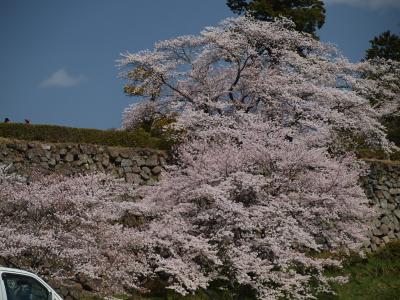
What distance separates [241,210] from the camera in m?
16.6

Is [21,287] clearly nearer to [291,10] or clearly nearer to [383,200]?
[383,200]

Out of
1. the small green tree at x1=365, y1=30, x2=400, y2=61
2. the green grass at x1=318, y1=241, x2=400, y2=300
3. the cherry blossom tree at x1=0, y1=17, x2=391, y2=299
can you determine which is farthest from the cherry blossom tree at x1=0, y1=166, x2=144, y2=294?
the small green tree at x1=365, y1=30, x2=400, y2=61

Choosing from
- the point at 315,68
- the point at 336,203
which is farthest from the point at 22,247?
the point at 315,68

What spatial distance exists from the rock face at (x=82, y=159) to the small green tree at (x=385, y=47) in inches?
932

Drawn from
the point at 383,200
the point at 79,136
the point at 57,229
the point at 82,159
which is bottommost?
the point at 57,229

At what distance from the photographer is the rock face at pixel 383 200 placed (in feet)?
86.6

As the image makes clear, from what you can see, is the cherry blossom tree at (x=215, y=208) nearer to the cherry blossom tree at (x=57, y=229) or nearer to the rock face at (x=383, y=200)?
the cherry blossom tree at (x=57, y=229)

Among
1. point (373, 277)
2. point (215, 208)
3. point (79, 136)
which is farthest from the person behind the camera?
point (79, 136)

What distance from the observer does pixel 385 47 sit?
4269cm

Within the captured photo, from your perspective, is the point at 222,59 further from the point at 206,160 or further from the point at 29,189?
the point at 29,189

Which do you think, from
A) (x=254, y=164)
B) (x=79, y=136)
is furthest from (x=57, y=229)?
(x=79, y=136)

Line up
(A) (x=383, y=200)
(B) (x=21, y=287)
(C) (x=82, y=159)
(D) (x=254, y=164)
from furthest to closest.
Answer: (A) (x=383, y=200)
(C) (x=82, y=159)
(D) (x=254, y=164)
(B) (x=21, y=287)

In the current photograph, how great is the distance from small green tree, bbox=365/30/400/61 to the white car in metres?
35.2

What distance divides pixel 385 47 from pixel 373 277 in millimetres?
24781
